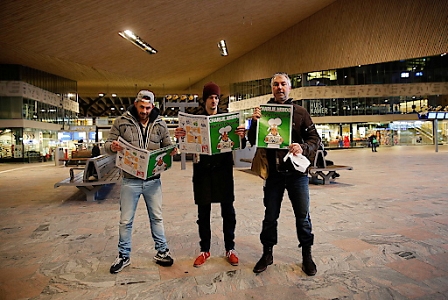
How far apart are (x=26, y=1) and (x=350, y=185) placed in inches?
531

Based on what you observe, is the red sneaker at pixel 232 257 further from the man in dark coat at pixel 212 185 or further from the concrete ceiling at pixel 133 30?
the concrete ceiling at pixel 133 30

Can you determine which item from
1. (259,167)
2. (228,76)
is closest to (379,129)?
(228,76)

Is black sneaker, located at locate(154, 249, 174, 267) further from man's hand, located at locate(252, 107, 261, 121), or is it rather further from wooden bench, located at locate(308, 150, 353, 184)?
wooden bench, located at locate(308, 150, 353, 184)

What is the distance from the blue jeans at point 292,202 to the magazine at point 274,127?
386 mm

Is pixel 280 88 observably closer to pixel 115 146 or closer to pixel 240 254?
pixel 115 146

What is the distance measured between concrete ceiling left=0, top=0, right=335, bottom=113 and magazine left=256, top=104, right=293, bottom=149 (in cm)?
1303

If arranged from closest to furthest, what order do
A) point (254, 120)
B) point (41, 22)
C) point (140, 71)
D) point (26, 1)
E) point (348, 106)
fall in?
point (254, 120) < point (26, 1) < point (41, 22) < point (140, 71) < point (348, 106)

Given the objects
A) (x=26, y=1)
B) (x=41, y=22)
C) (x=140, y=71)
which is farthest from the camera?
(x=140, y=71)

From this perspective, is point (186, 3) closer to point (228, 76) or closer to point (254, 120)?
point (254, 120)

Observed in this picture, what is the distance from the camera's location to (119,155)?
352cm

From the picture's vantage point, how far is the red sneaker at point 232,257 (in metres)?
3.59

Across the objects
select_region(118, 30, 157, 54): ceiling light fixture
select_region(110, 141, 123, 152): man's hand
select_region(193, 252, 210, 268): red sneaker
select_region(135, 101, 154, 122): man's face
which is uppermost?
select_region(118, 30, 157, 54): ceiling light fixture

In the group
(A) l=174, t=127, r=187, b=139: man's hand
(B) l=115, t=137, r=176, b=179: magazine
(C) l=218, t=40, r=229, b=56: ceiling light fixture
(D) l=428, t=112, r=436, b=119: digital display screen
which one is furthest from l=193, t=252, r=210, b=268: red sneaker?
(D) l=428, t=112, r=436, b=119: digital display screen

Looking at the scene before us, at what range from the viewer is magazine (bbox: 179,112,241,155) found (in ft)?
→ 11.3
